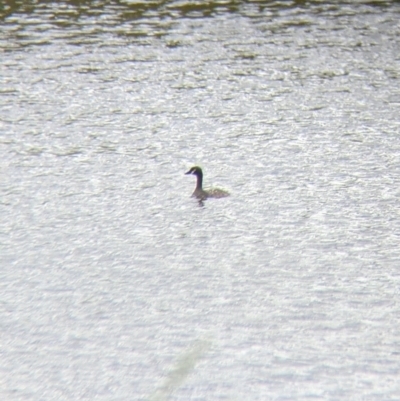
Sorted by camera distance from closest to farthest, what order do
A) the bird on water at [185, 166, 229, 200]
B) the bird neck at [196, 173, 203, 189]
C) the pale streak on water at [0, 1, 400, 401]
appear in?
the pale streak on water at [0, 1, 400, 401]
the bird on water at [185, 166, 229, 200]
the bird neck at [196, 173, 203, 189]

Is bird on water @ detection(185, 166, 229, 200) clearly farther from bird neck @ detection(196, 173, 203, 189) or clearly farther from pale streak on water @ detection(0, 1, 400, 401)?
pale streak on water @ detection(0, 1, 400, 401)

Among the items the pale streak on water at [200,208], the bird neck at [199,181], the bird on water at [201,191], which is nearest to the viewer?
the pale streak on water at [200,208]

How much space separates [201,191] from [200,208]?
21.1 inches

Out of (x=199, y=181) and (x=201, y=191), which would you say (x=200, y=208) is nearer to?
(x=201, y=191)

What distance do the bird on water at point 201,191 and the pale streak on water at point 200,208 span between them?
24 centimetres

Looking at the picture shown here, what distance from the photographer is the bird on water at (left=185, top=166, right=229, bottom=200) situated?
72.0 ft

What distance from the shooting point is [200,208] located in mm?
21609

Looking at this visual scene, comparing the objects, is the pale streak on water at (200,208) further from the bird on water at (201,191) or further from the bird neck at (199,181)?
the bird neck at (199,181)

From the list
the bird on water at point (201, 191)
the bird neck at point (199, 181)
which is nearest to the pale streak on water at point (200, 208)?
the bird on water at point (201, 191)

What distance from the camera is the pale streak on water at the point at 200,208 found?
15.0 meters

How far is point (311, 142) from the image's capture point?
26109 mm

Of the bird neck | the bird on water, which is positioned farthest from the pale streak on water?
the bird neck

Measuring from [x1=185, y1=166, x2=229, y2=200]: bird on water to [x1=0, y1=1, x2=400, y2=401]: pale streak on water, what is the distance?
243 mm

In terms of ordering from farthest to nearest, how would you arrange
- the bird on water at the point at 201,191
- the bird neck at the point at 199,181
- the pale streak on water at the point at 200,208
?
1. the bird neck at the point at 199,181
2. the bird on water at the point at 201,191
3. the pale streak on water at the point at 200,208
